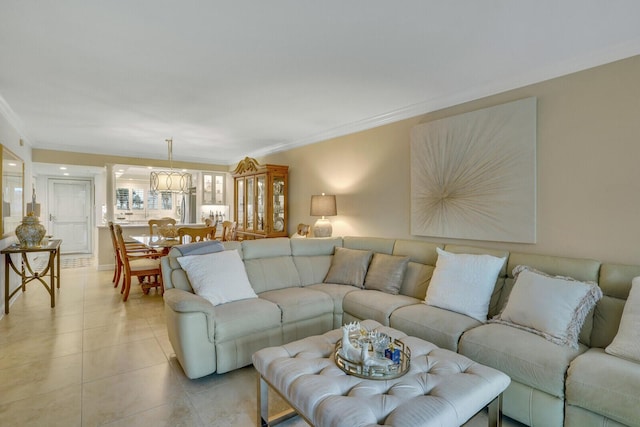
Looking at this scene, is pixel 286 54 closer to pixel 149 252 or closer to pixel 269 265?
pixel 269 265

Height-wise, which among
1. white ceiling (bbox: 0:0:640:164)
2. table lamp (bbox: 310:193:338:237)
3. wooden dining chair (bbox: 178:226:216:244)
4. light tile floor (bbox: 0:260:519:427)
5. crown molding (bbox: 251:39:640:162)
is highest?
white ceiling (bbox: 0:0:640:164)

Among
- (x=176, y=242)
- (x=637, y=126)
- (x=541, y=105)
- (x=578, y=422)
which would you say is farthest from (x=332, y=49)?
(x=176, y=242)

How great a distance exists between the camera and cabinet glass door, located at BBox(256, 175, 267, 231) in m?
5.54

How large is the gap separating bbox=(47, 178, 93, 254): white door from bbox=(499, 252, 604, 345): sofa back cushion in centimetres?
959

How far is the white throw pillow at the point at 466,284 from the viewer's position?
2.51 m

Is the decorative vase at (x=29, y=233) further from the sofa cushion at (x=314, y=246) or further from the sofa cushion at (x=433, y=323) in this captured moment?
the sofa cushion at (x=433, y=323)

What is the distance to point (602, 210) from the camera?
237 centimetres

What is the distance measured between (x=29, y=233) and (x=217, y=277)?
279 centimetres

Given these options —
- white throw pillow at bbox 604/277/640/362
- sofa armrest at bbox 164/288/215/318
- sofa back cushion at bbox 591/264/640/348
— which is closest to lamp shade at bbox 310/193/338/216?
sofa armrest at bbox 164/288/215/318

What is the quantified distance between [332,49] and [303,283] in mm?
2250

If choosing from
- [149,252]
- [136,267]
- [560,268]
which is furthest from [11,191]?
[560,268]

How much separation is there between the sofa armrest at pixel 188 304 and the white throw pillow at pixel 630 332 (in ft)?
8.21

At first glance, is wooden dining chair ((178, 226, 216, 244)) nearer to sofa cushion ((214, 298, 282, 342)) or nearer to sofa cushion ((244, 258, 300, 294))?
sofa cushion ((244, 258, 300, 294))

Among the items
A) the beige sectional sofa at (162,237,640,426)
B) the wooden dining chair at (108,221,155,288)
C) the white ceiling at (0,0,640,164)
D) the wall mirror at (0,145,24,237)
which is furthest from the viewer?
the wooden dining chair at (108,221,155,288)
